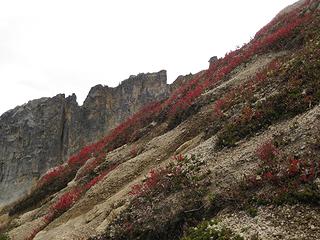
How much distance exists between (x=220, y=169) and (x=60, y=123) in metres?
67.4

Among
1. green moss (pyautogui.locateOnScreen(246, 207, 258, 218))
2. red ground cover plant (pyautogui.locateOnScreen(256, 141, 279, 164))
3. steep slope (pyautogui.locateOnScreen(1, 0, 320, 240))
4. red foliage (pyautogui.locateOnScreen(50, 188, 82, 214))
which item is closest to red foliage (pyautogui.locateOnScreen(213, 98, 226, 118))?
steep slope (pyautogui.locateOnScreen(1, 0, 320, 240))

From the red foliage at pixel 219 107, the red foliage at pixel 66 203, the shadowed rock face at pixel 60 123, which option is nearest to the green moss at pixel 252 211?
the red foliage at pixel 219 107

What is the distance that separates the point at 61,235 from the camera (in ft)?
91.5

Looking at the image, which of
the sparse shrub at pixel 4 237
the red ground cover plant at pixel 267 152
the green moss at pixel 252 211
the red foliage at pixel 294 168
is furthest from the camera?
the sparse shrub at pixel 4 237

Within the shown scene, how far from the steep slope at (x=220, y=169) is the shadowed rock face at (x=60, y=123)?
4201 centimetres

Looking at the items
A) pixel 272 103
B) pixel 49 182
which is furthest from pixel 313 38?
pixel 49 182

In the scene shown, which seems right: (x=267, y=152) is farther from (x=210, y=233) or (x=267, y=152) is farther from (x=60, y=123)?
(x=60, y=123)

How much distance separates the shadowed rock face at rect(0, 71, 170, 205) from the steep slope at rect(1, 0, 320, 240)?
1654 inches

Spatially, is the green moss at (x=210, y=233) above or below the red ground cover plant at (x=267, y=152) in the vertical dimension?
below

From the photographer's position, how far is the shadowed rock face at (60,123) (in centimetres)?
8406

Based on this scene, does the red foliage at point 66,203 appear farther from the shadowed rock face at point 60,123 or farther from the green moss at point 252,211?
the shadowed rock face at point 60,123

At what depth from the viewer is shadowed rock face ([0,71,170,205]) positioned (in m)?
84.1

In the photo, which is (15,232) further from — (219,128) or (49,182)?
(219,128)

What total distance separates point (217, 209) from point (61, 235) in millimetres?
11645
